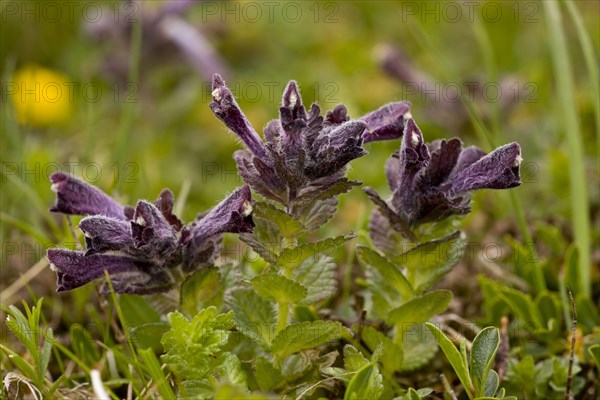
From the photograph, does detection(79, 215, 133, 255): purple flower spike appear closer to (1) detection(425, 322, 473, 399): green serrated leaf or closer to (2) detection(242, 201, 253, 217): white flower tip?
(2) detection(242, 201, 253, 217): white flower tip

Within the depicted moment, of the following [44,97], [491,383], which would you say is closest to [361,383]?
[491,383]

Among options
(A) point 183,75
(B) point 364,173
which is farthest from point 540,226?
(A) point 183,75

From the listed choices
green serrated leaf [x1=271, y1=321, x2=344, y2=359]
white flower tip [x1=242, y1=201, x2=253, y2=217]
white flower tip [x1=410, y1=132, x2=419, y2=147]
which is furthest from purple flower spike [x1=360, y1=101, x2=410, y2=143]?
green serrated leaf [x1=271, y1=321, x2=344, y2=359]

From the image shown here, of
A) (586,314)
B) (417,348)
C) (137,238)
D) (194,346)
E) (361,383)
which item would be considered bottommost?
(586,314)

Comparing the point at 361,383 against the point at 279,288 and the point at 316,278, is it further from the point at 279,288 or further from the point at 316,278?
the point at 316,278

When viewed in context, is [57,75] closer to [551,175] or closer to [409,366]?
[551,175]

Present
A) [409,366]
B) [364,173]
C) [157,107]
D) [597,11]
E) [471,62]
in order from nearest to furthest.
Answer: [409,366] → [364,173] → [157,107] → [471,62] → [597,11]
